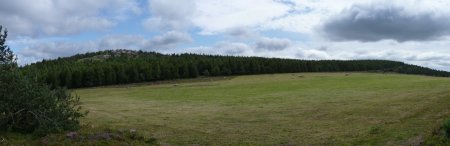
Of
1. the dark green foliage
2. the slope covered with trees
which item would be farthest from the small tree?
the slope covered with trees

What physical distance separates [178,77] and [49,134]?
128402 millimetres

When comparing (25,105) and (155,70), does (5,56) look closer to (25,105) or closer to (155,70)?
(25,105)

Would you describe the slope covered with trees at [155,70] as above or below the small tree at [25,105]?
above

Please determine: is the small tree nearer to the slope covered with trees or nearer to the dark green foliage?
the dark green foliage

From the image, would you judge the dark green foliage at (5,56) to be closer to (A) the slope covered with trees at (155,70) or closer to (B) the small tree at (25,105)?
(B) the small tree at (25,105)

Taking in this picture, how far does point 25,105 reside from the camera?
72.3 feet

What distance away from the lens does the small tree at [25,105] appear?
21.6 meters

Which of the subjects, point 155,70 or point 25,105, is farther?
point 155,70

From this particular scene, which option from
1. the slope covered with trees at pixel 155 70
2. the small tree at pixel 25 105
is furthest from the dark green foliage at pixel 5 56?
the slope covered with trees at pixel 155 70

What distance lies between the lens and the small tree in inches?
850

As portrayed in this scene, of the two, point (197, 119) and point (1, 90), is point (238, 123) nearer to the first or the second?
point (197, 119)

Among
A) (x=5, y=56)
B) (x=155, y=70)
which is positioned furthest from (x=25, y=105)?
(x=155, y=70)

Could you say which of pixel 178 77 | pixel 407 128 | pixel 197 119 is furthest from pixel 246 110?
pixel 178 77

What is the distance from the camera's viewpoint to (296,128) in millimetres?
31531
